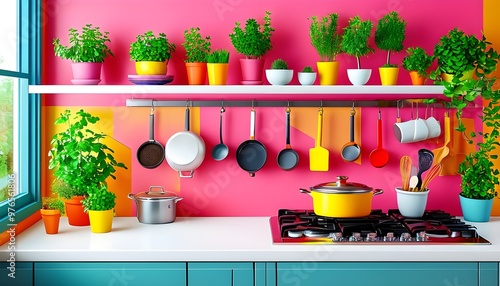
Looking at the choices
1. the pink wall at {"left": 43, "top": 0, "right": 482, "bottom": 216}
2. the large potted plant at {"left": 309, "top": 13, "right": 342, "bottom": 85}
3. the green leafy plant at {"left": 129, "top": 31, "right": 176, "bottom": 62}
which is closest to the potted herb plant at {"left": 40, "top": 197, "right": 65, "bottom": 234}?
the pink wall at {"left": 43, "top": 0, "right": 482, "bottom": 216}

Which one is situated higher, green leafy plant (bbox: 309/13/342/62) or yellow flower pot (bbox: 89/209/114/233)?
green leafy plant (bbox: 309/13/342/62)

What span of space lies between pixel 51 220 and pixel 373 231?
1.38 metres

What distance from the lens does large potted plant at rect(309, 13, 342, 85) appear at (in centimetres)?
318

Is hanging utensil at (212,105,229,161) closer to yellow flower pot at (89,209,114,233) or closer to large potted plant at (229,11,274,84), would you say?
large potted plant at (229,11,274,84)

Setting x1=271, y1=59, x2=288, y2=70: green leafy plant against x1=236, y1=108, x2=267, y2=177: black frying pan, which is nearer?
x1=271, y1=59, x2=288, y2=70: green leafy plant

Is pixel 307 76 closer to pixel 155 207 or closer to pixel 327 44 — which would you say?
pixel 327 44

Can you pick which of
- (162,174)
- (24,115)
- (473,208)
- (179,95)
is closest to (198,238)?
(162,174)

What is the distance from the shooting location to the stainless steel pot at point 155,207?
3117 millimetres

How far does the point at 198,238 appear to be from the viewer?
2.87 metres

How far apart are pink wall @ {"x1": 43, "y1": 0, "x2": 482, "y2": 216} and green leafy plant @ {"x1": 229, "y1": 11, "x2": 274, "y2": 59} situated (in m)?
0.13

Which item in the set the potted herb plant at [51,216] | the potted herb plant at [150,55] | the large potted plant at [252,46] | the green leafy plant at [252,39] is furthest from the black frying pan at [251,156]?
the potted herb plant at [51,216]

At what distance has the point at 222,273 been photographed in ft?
8.79

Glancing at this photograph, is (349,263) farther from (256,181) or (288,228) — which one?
(256,181)

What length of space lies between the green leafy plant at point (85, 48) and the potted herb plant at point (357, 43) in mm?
1138
